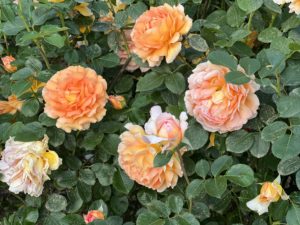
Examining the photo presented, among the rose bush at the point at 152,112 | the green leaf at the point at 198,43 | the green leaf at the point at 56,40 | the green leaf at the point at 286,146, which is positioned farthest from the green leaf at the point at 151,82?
the green leaf at the point at 286,146

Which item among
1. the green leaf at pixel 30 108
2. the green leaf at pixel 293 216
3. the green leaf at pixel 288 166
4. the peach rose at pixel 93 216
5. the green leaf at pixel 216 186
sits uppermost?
the green leaf at pixel 288 166

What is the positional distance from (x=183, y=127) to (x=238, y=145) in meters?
0.15

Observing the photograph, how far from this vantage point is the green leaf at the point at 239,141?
1.34 m

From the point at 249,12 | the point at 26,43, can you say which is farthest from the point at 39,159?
the point at 249,12

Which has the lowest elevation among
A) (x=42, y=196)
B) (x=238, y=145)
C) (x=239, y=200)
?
(x=42, y=196)

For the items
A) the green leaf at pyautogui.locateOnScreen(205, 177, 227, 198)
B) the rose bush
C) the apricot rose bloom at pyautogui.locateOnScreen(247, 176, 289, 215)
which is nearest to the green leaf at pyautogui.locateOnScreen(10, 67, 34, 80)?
the rose bush

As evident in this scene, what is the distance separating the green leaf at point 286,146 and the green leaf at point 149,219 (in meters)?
0.30

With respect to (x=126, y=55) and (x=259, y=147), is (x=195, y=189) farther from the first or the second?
(x=126, y=55)

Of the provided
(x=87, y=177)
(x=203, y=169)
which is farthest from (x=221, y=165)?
(x=87, y=177)

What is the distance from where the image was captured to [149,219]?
4.42 ft

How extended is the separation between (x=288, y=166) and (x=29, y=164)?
24.0 inches

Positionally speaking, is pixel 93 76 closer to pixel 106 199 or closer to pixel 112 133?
pixel 112 133

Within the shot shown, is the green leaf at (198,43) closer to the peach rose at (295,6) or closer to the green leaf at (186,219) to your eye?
the peach rose at (295,6)

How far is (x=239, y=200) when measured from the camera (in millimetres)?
1480
